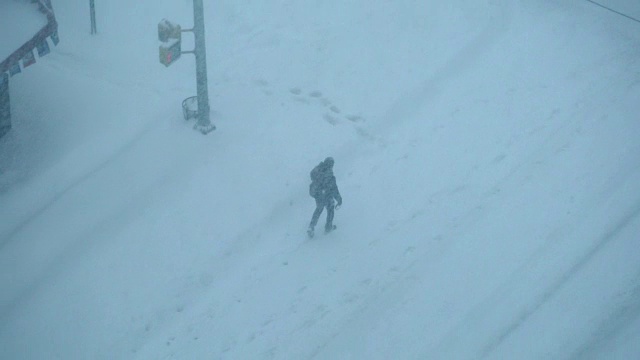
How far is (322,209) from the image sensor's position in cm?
906

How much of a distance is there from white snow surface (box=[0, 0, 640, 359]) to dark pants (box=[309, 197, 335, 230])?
355 mm

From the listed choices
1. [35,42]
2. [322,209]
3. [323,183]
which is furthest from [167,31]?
[322,209]

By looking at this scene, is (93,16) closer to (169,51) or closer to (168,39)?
(168,39)

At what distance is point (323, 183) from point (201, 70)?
157 inches

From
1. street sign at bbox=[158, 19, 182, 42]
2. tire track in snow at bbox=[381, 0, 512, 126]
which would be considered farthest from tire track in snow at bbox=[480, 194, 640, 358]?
street sign at bbox=[158, 19, 182, 42]

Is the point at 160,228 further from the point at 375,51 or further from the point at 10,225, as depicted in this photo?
the point at 375,51

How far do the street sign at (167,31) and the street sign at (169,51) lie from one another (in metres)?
0.09

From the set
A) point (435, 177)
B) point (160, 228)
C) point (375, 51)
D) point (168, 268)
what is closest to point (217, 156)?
point (160, 228)

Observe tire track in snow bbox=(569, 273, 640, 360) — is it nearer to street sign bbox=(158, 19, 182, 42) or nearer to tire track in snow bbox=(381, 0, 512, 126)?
tire track in snow bbox=(381, 0, 512, 126)

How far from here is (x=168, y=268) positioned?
9.23 metres


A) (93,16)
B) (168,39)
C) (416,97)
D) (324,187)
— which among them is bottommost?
(93,16)

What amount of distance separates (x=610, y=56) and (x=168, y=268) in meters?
11.6

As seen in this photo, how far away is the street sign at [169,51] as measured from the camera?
9547 millimetres

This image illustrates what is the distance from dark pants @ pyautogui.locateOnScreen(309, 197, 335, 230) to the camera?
28.9 feet
